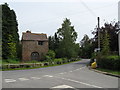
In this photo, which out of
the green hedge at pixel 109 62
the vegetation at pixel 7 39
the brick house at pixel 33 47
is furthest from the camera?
the brick house at pixel 33 47

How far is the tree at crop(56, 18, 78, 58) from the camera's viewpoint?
44.8 metres

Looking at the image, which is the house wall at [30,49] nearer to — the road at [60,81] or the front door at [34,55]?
the front door at [34,55]

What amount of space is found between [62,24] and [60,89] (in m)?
40.6

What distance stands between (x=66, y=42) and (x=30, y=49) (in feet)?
40.4

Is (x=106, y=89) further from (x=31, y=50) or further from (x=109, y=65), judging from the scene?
(x=31, y=50)

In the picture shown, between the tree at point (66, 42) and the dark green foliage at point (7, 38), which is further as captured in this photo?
the tree at point (66, 42)

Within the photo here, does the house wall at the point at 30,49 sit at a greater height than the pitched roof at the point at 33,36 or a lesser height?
lesser

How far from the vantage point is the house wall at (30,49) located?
36438 millimetres

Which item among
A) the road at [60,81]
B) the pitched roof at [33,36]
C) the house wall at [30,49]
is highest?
the pitched roof at [33,36]

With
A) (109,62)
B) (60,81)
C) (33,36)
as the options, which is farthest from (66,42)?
(60,81)

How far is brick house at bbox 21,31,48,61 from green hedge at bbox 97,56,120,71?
19.3 metres

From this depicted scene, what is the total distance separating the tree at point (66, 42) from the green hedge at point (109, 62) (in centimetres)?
2341

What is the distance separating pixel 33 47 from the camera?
37.5 metres

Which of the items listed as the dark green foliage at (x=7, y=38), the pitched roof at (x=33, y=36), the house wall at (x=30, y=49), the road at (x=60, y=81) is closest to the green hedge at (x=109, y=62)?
the road at (x=60, y=81)
